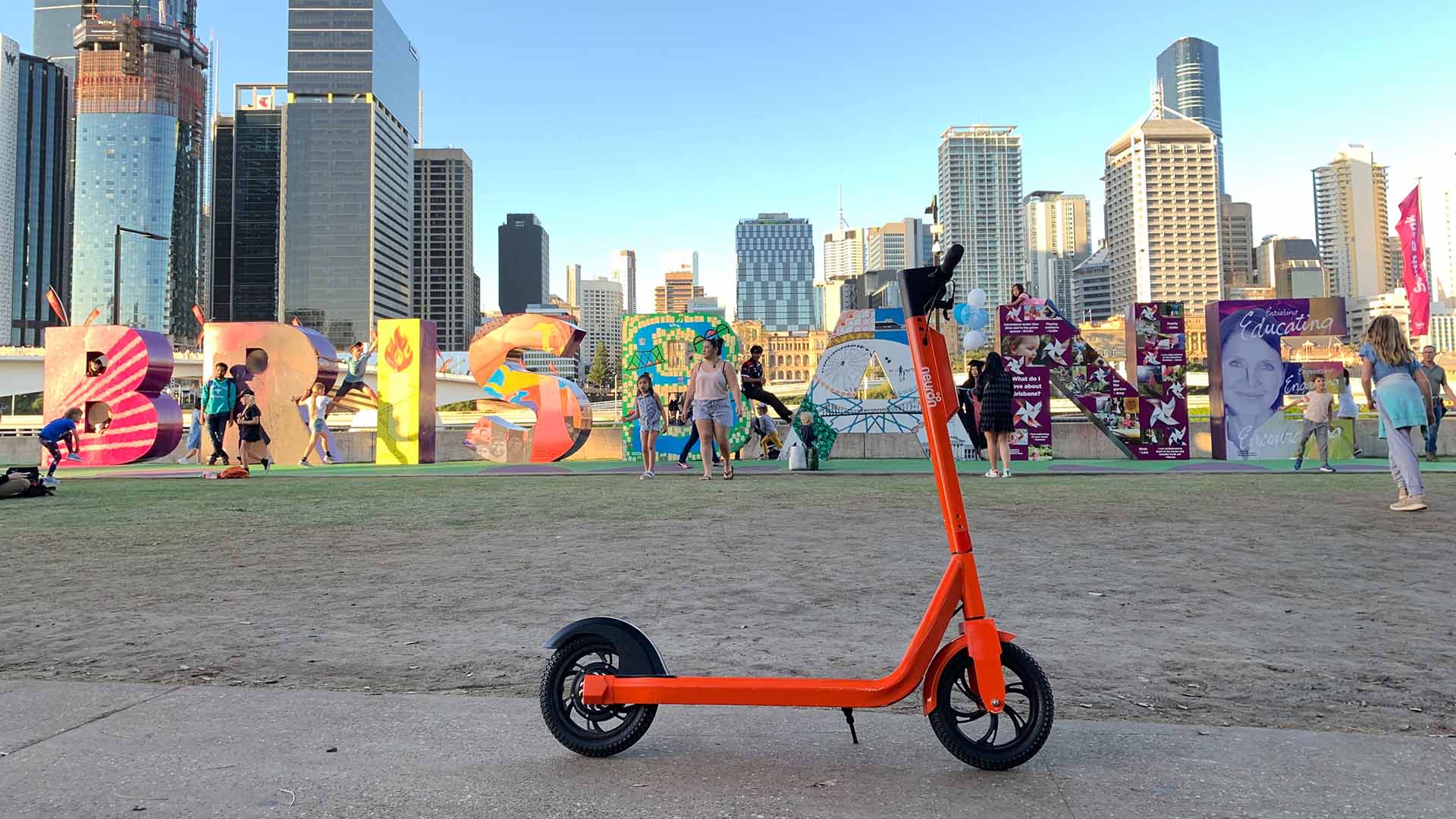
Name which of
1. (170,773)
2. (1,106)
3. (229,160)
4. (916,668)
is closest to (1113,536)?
(916,668)

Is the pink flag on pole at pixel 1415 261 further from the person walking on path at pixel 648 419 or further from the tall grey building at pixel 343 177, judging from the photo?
the tall grey building at pixel 343 177

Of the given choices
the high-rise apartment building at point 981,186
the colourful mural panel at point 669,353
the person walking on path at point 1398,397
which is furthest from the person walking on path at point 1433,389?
the high-rise apartment building at point 981,186

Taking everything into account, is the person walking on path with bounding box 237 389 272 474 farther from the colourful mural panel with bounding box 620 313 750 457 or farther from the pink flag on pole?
the pink flag on pole

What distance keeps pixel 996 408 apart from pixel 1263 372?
7363 millimetres

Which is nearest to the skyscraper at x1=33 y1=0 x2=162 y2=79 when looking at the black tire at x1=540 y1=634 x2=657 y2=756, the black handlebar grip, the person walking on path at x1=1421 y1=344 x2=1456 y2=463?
the person walking on path at x1=1421 y1=344 x2=1456 y2=463

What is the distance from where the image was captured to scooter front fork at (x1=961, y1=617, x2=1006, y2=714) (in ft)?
7.71

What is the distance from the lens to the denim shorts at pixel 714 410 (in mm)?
12875

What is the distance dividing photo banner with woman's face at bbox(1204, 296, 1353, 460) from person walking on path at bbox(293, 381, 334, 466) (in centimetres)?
1793

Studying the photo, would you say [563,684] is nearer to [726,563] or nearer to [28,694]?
[28,694]

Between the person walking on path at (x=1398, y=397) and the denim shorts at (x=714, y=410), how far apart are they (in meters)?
7.47

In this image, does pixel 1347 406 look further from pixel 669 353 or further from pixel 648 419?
pixel 648 419

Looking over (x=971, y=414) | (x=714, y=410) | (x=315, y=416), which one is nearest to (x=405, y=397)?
(x=315, y=416)

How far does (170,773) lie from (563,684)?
1027 mm

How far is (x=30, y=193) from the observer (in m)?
153
